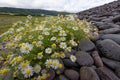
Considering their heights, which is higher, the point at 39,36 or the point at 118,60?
the point at 39,36

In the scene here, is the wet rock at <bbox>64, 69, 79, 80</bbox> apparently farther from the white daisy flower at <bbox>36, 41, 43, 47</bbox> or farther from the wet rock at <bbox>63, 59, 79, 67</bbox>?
the white daisy flower at <bbox>36, 41, 43, 47</bbox>

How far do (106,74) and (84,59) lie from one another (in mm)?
589

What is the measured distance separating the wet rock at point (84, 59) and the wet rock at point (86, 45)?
0.30 metres

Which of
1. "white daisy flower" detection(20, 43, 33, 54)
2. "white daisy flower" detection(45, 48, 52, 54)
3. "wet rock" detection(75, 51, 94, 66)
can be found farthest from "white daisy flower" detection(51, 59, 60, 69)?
"wet rock" detection(75, 51, 94, 66)

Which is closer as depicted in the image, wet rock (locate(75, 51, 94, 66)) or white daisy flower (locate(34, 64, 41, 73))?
white daisy flower (locate(34, 64, 41, 73))

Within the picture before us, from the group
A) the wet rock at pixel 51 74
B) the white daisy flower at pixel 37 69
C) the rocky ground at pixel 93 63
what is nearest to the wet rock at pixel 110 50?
the rocky ground at pixel 93 63

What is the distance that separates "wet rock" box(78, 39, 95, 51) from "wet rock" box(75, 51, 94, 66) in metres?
0.30

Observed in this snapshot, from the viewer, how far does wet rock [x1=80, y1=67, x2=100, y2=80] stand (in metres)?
3.90

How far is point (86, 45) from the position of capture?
4.85 m

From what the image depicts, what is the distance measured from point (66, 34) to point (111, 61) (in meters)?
1.24

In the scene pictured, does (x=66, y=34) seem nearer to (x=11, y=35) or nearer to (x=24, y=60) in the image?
(x=24, y=60)

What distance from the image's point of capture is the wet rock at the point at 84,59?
428cm

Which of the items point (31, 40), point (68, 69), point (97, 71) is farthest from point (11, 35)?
point (97, 71)

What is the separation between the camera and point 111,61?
4.52 metres
